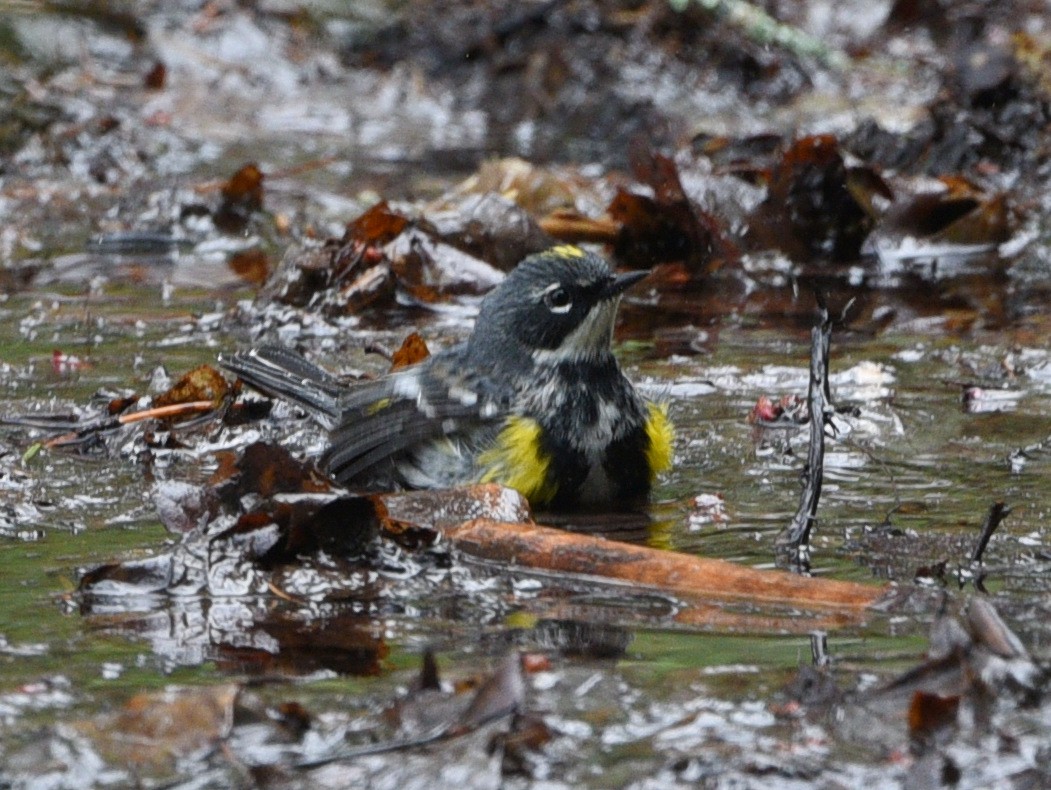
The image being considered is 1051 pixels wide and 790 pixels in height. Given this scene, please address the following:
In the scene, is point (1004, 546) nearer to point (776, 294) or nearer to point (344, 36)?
point (776, 294)

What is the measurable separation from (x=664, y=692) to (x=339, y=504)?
1.27m

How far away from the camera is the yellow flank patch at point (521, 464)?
555 centimetres

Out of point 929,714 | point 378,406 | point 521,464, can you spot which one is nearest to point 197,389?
point 378,406

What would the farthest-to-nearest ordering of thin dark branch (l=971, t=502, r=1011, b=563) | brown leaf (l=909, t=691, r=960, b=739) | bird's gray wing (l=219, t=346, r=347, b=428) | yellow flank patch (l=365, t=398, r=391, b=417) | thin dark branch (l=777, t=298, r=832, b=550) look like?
bird's gray wing (l=219, t=346, r=347, b=428) → yellow flank patch (l=365, t=398, r=391, b=417) → thin dark branch (l=777, t=298, r=832, b=550) → thin dark branch (l=971, t=502, r=1011, b=563) → brown leaf (l=909, t=691, r=960, b=739)

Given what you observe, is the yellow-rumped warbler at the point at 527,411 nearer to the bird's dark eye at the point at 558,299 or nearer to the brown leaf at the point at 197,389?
the bird's dark eye at the point at 558,299

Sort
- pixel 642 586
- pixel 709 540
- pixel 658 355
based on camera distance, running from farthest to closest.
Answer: pixel 658 355 → pixel 709 540 → pixel 642 586

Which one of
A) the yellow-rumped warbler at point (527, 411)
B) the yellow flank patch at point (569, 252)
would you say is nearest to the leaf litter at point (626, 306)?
the yellow-rumped warbler at point (527, 411)

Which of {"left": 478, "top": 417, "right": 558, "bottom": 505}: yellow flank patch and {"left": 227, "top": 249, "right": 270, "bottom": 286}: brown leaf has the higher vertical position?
{"left": 227, "top": 249, "right": 270, "bottom": 286}: brown leaf

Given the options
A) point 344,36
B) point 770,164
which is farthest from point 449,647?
point 344,36

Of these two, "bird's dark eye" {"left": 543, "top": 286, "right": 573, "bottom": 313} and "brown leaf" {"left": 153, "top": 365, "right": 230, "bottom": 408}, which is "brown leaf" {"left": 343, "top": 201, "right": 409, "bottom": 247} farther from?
"bird's dark eye" {"left": 543, "top": 286, "right": 573, "bottom": 313}

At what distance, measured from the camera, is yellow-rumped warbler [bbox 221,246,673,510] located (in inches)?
220

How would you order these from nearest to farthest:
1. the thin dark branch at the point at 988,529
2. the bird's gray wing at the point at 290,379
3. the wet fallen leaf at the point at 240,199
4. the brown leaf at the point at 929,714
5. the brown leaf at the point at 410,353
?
the brown leaf at the point at 929,714, the thin dark branch at the point at 988,529, the bird's gray wing at the point at 290,379, the brown leaf at the point at 410,353, the wet fallen leaf at the point at 240,199

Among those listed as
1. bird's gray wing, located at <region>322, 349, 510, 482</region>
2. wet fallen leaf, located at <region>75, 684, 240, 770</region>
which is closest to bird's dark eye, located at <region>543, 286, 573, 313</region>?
bird's gray wing, located at <region>322, 349, 510, 482</region>

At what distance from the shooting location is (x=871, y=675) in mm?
3775
